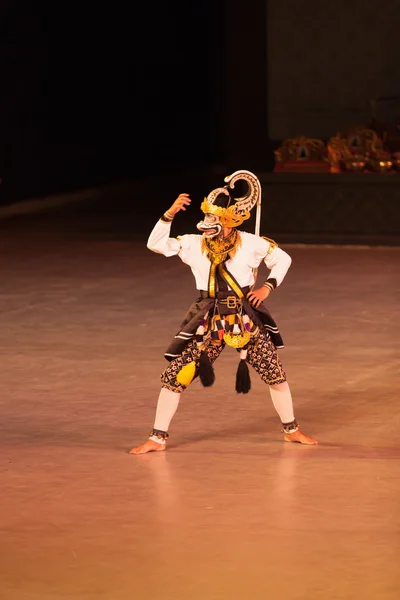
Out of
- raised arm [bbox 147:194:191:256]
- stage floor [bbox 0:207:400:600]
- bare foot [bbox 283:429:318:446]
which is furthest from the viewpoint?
bare foot [bbox 283:429:318:446]

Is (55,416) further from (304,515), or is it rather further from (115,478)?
(304,515)

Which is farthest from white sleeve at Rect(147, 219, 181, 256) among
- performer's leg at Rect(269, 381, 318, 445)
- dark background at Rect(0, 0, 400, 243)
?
dark background at Rect(0, 0, 400, 243)

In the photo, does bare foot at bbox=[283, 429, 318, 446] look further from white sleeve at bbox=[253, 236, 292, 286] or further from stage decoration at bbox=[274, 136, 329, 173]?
stage decoration at bbox=[274, 136, 329, 173]

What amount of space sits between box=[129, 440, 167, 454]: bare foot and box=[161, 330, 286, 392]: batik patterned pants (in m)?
0.32

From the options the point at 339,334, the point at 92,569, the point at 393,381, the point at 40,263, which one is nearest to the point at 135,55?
the point at 40,263

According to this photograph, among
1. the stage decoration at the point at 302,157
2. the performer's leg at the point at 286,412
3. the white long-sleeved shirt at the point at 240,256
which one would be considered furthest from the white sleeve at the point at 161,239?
the stage decoration at the point at 302,157

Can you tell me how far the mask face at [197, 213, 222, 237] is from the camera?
7629mm

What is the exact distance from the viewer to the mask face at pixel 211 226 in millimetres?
7629

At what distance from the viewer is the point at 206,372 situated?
766 centimetres

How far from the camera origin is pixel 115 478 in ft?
24.0

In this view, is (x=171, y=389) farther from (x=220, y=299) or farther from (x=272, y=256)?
(x=272, y=256)

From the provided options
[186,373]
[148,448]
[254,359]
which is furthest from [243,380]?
[148,448]

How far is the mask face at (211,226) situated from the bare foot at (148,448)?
3.81 ft

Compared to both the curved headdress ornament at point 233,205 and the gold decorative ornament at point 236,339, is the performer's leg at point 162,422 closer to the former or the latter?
the gold decorative ornament at point 236,339
